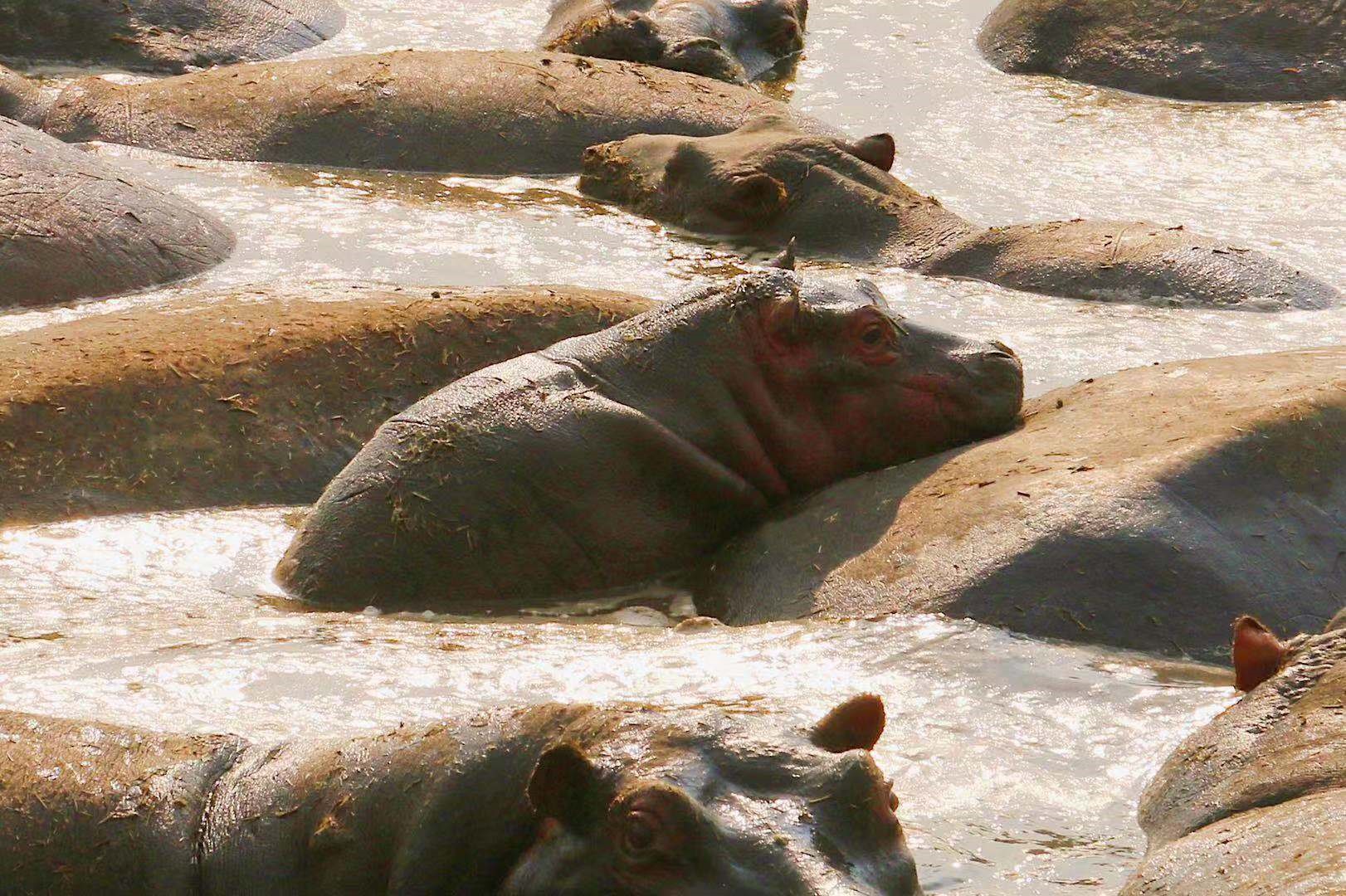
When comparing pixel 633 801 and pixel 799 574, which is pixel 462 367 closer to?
pixel 799 574

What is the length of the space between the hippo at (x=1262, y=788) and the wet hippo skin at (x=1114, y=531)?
3.26ft

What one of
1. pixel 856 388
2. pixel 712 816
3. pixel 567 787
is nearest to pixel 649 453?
pixel 856 388

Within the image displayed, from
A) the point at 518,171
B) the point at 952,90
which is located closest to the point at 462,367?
the point at 518,171

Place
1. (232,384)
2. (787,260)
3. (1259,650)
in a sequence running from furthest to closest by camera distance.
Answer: (787,260) → (232,384) → (1259,650)

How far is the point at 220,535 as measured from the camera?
20.2 feet

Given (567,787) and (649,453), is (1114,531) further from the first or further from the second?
(567,787)

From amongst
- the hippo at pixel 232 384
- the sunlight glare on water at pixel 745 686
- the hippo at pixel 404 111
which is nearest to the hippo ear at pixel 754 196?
the hippo at pixel 404 111

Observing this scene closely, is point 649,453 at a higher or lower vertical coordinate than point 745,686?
lower

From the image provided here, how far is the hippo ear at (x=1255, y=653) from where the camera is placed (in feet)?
13.5

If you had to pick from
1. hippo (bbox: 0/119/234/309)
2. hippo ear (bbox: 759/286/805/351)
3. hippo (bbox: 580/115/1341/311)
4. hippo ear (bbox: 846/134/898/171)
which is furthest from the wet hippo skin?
hippo ear (bbox: 846/134/898/171)

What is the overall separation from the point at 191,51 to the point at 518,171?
3008 mm

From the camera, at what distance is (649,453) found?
19.6ft

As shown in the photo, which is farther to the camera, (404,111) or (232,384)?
(404,111)

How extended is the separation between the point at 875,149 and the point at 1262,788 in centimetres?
629
